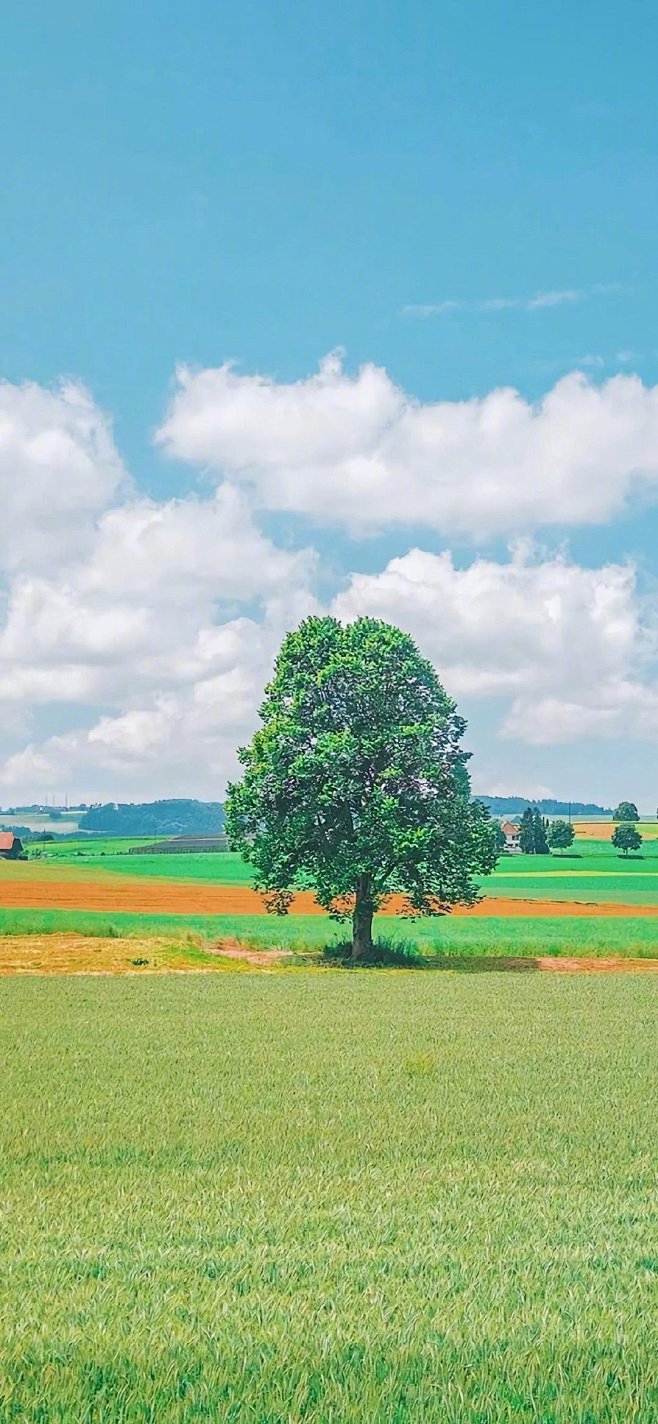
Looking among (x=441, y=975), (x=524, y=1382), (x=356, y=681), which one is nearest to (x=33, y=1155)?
(x=524, y=1382)

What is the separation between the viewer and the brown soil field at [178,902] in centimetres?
6969

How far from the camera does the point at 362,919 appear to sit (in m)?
42.7

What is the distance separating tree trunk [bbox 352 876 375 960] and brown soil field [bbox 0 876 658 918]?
20069 mm

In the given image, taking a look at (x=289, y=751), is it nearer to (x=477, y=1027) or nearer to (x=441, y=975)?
(x=441, y=975)

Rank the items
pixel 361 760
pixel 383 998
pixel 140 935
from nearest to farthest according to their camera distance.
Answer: pixel 383 998, pixel 361 760, pixel 140 935

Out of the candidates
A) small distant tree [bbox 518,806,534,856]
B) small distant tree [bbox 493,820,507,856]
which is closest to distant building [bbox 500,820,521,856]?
small distant tree [bbox 518,806,534,856]

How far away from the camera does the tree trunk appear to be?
42.3 meters

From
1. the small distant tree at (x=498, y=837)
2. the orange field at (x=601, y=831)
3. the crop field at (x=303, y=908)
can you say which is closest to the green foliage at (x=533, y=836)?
the orange field at (x=601, y=831)

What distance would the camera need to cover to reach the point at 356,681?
42.2 m

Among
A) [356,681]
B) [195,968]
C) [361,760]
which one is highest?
[356,681]

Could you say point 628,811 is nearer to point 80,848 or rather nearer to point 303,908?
point 80,848

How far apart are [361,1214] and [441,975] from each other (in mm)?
30099

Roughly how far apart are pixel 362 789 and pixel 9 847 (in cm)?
10558

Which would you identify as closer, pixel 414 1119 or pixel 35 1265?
pixel 35 1265
